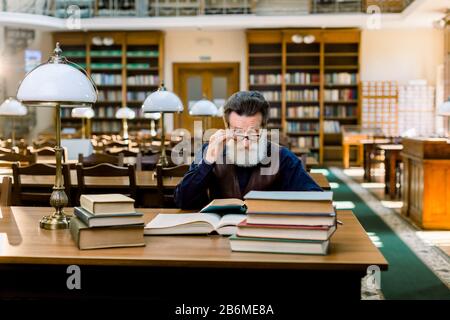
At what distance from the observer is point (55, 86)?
2559mm

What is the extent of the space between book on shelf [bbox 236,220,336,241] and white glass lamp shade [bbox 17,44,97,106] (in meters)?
0.94

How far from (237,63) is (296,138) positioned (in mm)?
2083

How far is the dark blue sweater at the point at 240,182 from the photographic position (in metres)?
2.83

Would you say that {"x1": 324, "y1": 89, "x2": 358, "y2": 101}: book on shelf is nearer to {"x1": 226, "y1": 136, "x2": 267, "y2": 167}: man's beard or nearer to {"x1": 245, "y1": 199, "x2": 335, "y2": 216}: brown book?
{"x1": 226, "y1": 136, "x2": 267, "y2": 167}: man's beard

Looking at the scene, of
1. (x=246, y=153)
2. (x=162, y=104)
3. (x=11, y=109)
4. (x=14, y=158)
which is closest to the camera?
(x=246, y=153)

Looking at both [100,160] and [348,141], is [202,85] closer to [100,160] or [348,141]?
[348,141]

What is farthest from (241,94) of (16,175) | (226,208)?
(16,175)

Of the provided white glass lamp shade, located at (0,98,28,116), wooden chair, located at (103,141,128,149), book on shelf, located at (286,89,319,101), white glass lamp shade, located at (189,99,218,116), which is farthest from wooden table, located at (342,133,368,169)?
white glass lamp shade, located at (0,98,28,116)

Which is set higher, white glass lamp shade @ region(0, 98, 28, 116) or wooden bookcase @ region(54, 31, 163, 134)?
wooden bookcase @ region(54, 31, 163, 134)

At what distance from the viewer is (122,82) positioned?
578 inches

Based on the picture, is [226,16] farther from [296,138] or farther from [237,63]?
[296,138]

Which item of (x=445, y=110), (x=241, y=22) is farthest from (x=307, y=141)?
(x=445, y=110)

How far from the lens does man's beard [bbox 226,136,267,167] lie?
8.80ft

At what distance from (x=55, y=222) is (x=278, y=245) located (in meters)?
0.91
